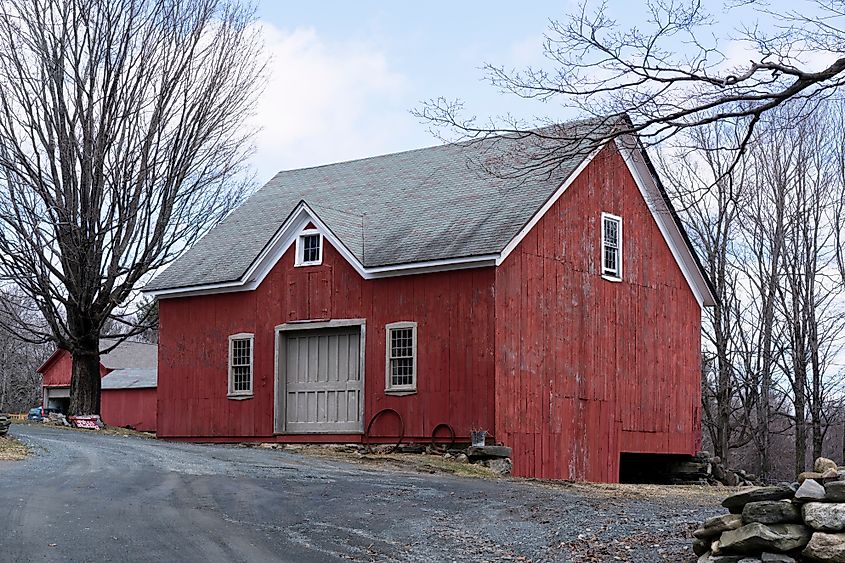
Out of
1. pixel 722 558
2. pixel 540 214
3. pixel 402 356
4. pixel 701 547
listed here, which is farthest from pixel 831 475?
pixel 402 356

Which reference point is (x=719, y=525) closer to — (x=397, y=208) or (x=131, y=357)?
(x=397, y=208)

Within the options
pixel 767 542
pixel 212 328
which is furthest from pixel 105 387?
pixel 767 542

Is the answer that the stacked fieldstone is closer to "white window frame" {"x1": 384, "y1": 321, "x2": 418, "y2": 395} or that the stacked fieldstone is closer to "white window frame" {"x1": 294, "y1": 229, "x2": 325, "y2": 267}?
"white window frame" {"x1": 384, "y1": 321, "x2": 418, "y2": 395}

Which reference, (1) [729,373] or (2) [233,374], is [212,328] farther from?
(1) [729,373]

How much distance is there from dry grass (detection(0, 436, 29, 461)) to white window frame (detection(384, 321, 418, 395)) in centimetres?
651

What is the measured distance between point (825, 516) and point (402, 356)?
1348 centimetres

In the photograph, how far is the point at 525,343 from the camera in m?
20.5

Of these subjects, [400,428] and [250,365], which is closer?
[400,428]

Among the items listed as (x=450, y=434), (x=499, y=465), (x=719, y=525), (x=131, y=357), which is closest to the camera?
(x=719, y=525)

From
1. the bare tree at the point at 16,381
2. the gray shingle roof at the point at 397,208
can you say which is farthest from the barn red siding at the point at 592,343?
the bare tree at the point at 16,381

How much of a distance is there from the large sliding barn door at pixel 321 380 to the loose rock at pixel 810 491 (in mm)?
13873

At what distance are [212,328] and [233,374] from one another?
115 cm

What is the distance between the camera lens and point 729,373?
34.6 m

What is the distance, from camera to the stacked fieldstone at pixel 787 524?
792 cm
